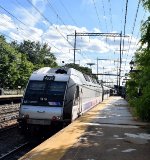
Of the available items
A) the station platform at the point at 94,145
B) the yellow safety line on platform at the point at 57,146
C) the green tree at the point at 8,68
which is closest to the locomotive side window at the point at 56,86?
the station platform at the point at 94,145

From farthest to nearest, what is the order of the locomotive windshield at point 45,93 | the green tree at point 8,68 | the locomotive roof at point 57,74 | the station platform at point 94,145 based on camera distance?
the green tree at point 8,68 → the locomotive roof at point 57,74 → the locomotive windshield at point 45,93 → the station platform at point 94,145

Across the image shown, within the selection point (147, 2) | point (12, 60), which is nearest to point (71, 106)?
point (147, 2)

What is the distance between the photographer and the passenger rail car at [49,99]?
61.7 ft

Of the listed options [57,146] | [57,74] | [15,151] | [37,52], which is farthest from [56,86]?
[37,52]

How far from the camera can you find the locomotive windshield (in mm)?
19469

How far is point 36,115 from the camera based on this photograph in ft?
61.9

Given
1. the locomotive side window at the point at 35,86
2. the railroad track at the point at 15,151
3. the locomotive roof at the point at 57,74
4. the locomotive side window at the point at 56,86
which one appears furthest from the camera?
the locomotive roof at the point at 57,74

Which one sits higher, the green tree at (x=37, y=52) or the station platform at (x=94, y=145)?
the green tree at (x=37, y=52)

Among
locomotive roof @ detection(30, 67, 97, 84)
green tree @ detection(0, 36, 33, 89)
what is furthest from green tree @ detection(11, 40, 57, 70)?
locomotive roof @ detection(30, 67, 97, 84)

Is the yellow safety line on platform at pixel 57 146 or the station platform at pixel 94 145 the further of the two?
the station platform at pixel 94 145

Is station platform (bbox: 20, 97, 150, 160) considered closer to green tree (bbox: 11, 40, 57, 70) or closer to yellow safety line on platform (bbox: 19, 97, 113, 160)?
yellow safety line on platform (bbox: 19, 97, 113, 160)

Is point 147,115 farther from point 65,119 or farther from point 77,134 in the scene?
point 77,134

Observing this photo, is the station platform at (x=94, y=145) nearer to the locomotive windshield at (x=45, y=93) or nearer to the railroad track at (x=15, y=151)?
the railroad track at (x=15, y=151)

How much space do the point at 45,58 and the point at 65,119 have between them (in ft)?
381
